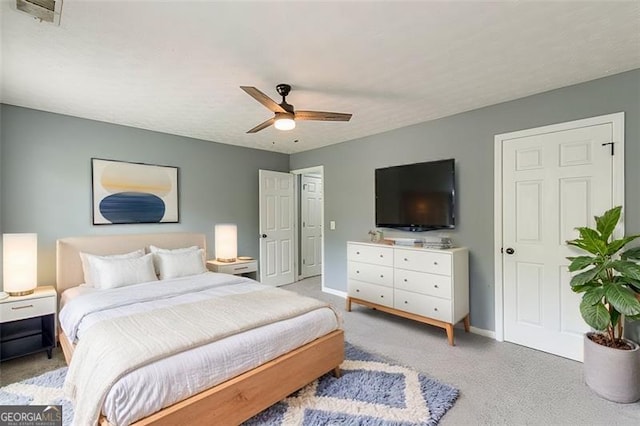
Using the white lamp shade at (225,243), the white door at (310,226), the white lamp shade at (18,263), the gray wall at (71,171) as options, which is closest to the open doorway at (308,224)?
the white door at (310,226)

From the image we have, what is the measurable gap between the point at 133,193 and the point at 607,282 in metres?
4.84

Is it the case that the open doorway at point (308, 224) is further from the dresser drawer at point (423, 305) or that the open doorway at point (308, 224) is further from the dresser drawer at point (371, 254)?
the dresser drawer at point (423, 305)

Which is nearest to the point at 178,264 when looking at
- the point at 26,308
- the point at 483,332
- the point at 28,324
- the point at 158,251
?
the point at 158,251

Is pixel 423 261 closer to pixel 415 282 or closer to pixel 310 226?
pixel 415 282

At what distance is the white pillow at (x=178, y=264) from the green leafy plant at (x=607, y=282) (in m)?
3.71

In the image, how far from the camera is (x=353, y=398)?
2.16 meters

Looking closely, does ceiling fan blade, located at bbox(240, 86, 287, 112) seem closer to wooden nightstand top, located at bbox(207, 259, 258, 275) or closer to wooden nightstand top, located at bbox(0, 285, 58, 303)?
wooden nightstand top, located at bbox(207, 259, 258, 275)

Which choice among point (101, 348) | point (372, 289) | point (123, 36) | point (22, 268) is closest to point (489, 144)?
point (372, 289)

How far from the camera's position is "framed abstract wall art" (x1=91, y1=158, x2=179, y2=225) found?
3.58 metres

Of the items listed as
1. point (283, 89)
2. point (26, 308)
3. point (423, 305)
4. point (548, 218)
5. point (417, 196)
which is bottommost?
point (423, 305)

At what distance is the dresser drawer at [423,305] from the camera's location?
3.10 m

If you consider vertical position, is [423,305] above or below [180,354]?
below

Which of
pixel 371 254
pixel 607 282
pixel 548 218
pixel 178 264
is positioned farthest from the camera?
pixel 371 254

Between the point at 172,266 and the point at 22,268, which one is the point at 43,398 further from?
the point at 172,266
